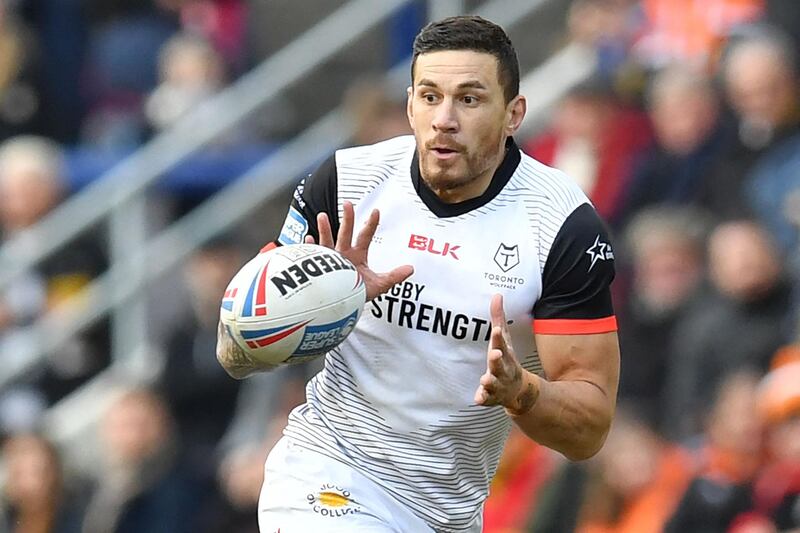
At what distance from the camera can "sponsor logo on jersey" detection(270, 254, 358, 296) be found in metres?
5.32

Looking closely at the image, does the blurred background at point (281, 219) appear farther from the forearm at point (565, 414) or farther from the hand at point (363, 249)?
the hand at point (363, 249)

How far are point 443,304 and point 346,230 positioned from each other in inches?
15.4

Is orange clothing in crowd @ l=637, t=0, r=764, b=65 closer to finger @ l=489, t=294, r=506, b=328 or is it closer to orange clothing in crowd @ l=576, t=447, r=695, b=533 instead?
orange clothing in crowd @ l=576, t=447, r=695, b=533

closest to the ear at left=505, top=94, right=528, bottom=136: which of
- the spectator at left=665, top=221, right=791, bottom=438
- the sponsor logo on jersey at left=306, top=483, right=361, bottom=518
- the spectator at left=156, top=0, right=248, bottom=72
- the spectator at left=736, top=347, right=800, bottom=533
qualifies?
the sponsor logo on jersey at left=306, top=483, right=361, bottom=518

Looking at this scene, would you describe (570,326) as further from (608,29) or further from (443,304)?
(608,29)

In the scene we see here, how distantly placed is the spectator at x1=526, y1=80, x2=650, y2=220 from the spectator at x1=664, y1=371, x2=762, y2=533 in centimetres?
183

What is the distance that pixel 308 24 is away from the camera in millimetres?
13844

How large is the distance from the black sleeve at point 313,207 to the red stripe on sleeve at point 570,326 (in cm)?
73

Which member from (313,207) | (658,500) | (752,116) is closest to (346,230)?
(313,207)

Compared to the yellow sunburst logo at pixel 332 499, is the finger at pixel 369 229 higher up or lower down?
higher up

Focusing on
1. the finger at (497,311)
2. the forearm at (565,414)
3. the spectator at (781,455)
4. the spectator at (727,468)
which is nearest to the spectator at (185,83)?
the spectator at (727,468)

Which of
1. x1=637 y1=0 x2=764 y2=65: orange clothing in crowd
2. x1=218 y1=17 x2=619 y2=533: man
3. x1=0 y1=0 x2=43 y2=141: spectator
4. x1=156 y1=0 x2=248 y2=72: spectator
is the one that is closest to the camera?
x1=218 y1=17 x2=619 y2=533: man

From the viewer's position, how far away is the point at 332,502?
Answer: 18.7 feet

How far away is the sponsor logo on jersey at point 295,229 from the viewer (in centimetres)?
573
